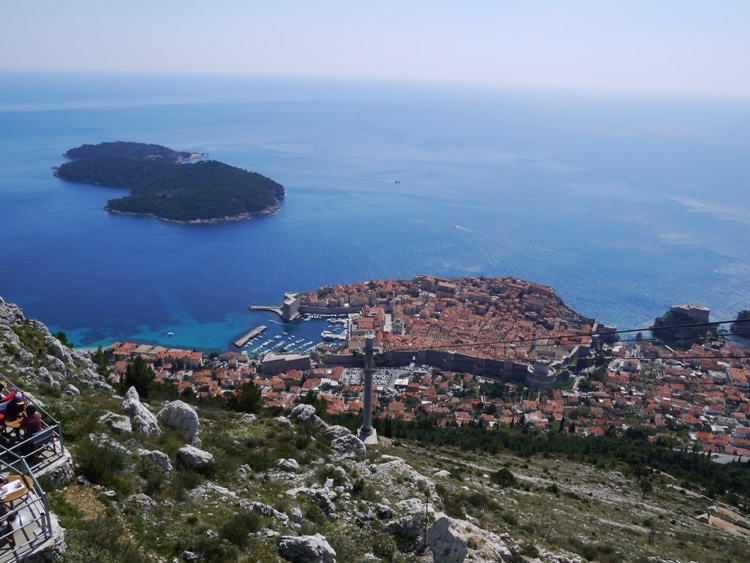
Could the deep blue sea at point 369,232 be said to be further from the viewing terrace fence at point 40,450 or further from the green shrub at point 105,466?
the viewing terrace fence at point 40,450

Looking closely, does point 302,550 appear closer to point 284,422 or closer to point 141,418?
point 141,418

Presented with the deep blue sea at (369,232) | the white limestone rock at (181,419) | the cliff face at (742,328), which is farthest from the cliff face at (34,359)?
the cliff face at (742,328)

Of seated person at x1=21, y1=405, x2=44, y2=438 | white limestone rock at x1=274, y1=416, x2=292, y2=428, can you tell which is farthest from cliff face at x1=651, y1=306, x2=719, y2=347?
seated person at x1=21, y1=405, x2=44, y2=438

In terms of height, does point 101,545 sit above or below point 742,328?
above

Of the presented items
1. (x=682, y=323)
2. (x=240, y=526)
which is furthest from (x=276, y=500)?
(x=682, y=323)

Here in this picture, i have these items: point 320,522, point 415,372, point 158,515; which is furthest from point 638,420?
point 158,515

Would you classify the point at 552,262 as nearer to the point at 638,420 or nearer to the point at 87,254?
the point at 638,420
